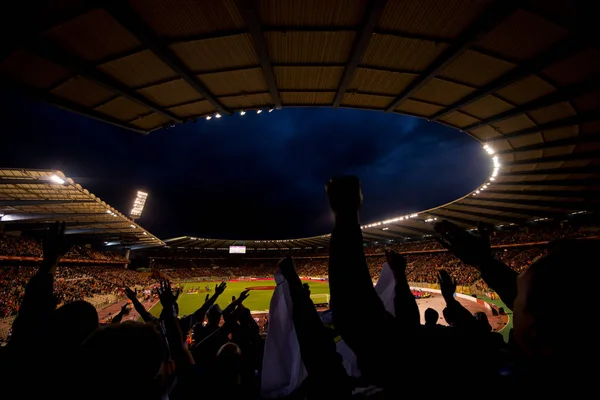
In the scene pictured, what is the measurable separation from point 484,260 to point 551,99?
8.57 metres

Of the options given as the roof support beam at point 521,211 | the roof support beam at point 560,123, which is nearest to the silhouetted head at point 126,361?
the roof support beam at point 560,123

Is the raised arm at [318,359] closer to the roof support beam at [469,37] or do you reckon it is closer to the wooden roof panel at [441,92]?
the roof support beam at [469,37]

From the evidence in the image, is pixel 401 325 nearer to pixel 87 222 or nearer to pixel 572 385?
pixel 572 385

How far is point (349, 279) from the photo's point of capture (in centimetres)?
112

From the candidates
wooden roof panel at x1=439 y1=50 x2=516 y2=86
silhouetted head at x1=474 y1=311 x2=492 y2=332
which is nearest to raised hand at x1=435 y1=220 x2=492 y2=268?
silhouetted head at x1=474 y1=311 x2=492 y2=332

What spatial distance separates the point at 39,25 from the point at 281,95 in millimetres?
5420

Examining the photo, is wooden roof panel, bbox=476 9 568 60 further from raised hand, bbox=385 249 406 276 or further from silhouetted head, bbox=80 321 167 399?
silhouetted head, bbox=80 321 167 399

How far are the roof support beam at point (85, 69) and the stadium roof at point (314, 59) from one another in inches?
1.0

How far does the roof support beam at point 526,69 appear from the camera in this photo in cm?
536

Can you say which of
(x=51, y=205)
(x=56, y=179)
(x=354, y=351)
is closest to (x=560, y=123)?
(x=354, y=351)

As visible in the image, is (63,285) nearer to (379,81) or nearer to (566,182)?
(379,81)

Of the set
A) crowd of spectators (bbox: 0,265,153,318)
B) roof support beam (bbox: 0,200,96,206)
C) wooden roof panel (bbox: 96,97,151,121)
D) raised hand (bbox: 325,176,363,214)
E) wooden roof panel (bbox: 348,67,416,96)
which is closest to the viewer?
raised hand (bbox: 325,176,363,214)

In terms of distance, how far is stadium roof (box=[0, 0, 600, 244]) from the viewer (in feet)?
15.1

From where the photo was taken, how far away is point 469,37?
518 centimetres
